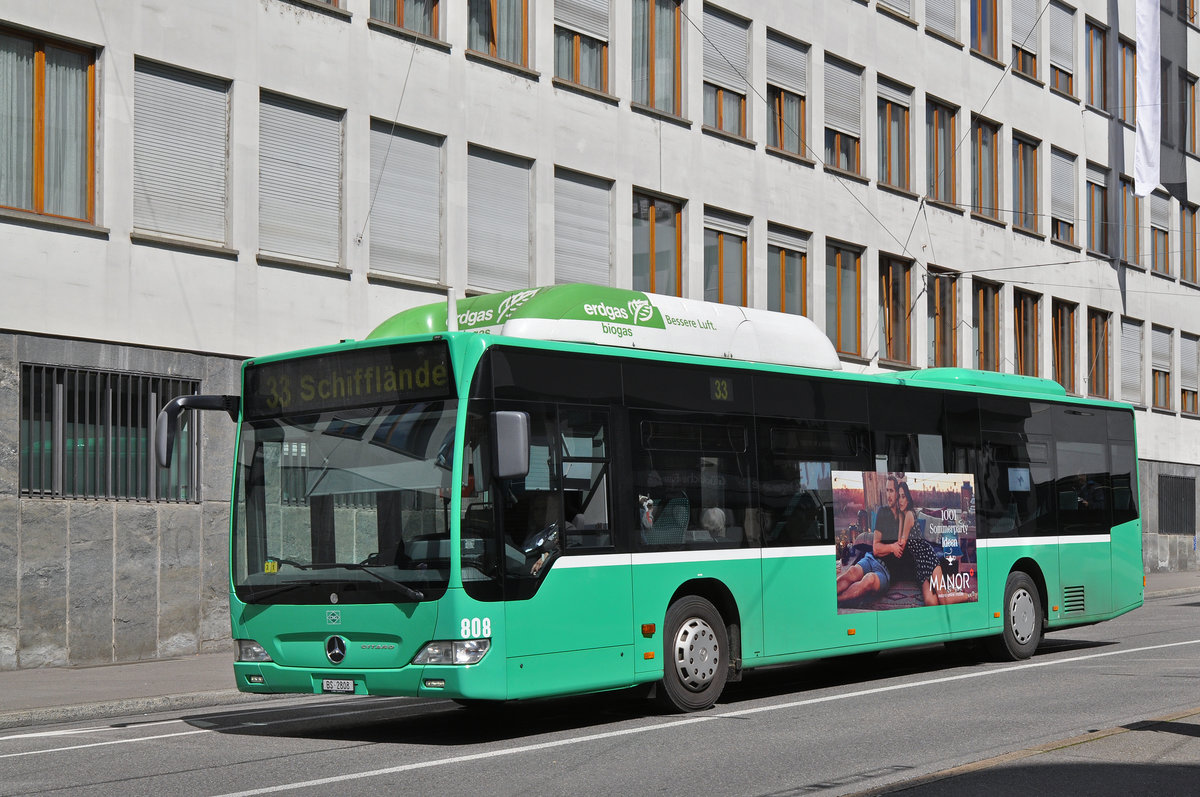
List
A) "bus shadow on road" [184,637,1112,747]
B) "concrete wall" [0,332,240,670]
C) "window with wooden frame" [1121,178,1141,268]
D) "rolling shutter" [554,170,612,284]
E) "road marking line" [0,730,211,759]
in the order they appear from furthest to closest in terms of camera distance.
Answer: "window with wooden frame" [1121,178,1141,268], "rolling shutter" [554,170,612,284], "concrete wall" [0,332,240,670], "bus shadow on road" [184,637,1112,747], "road marking line" [0,730,211,759]

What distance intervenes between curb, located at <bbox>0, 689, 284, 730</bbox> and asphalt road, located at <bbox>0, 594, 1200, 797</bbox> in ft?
1.05

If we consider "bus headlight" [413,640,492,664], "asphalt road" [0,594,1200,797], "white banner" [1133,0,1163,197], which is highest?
"white banner" [1133,0,1163,197]

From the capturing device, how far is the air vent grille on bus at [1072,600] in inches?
677

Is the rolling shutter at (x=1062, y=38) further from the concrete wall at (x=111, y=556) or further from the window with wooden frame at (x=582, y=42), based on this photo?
the concrete wall at (x=111, y=556)

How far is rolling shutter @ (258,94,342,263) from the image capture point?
20.5 m

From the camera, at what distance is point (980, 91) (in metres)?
36.2

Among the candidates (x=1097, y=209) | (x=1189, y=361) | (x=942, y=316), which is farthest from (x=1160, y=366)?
(x=942, y=316)

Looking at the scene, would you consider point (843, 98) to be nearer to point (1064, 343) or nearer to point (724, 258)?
point (724, 258)

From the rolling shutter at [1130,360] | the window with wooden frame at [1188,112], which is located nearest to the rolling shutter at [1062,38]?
the window with wooden frame at [1188,112]

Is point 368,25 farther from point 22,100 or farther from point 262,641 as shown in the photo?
point 262,641

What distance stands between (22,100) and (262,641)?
9.90 meters

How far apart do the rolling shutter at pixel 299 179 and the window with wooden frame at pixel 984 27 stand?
19.8 metres

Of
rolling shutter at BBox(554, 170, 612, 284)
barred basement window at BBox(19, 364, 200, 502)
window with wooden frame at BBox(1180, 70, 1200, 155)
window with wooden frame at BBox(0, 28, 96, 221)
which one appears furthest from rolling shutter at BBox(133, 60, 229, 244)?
window with wooden frame at BBox(1180, 70, 1200, 155)

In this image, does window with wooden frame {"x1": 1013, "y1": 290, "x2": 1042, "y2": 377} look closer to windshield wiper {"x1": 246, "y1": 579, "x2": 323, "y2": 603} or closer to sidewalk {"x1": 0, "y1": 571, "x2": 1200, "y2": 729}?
sidewalk {"x1": 0, "y1": 571, "x2": 1200, "y2": 729}
